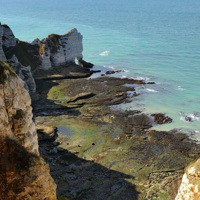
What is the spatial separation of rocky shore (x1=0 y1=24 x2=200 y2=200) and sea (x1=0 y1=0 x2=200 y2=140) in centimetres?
354

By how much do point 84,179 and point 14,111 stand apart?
19.3 meters

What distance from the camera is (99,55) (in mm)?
91625

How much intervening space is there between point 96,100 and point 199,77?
26055 mm

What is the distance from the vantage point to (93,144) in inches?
1599

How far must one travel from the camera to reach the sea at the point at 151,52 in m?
53.4

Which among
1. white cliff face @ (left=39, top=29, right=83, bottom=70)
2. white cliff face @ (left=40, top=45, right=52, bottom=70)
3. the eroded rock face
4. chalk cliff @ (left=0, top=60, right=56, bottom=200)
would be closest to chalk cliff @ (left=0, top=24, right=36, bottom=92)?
white cliff face @ (left=40, top=45, right=52, bottom=70)

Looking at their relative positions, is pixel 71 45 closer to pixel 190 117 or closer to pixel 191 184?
pixel 190 117

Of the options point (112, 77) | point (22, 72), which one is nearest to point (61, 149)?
point (22, 72)

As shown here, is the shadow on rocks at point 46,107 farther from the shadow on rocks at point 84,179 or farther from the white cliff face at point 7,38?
the white cliff face at point 7,38

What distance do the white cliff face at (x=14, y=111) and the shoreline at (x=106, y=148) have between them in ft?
33.7

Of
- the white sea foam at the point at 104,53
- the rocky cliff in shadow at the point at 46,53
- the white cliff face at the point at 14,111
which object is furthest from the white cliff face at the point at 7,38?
the white cliff face at the point at 14,111

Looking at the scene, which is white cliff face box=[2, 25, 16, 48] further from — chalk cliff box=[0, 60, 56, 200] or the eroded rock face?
the eroded rock face

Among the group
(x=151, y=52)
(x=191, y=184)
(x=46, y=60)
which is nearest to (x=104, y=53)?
(x=151, y=52)

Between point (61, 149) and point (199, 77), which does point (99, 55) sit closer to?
point (199, 77)
